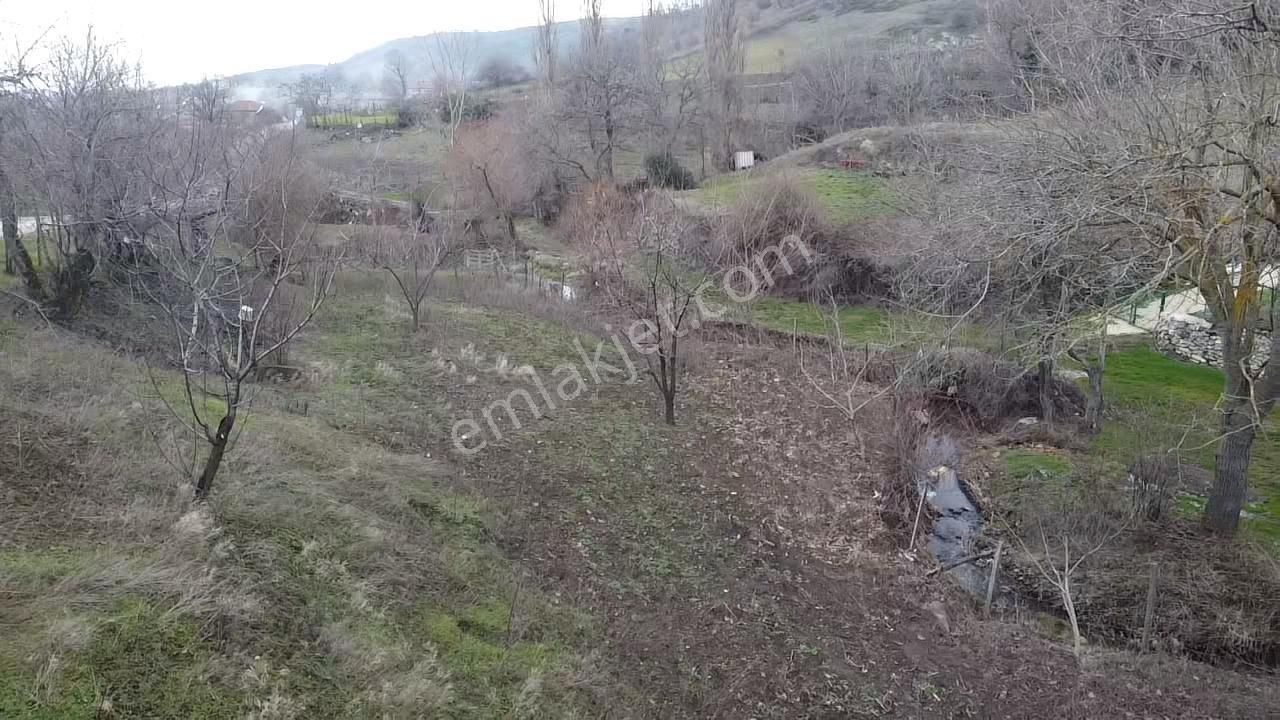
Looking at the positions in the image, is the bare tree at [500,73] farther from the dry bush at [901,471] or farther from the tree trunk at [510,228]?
the dry bush at [901,471]

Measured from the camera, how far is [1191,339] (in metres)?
12.5

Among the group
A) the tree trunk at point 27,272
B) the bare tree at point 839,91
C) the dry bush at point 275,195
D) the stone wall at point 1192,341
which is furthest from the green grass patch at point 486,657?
the bare tree at point 839,91

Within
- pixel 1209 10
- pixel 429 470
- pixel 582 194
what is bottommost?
pixel 429 470

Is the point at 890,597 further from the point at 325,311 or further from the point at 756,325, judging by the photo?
the point at 325,311

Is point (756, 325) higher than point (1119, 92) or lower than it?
lower

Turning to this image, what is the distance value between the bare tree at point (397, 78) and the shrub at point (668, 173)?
69.8 feet

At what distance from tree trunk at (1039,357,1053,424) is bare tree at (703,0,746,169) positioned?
730 inches

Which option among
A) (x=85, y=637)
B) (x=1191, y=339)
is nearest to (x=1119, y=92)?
(x=1191, y=339)

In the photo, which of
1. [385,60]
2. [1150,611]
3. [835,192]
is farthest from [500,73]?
[1150,611]

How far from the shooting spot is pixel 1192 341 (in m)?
12.5

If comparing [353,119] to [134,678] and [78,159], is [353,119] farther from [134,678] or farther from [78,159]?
[134,678]

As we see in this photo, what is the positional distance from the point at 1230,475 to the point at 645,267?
7938mm

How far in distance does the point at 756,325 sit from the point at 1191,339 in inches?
288

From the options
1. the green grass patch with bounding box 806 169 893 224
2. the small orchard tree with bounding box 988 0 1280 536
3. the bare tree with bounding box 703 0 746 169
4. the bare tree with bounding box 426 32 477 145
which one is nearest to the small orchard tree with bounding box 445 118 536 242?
the green grass patch with bounding box 806 169 893 224
